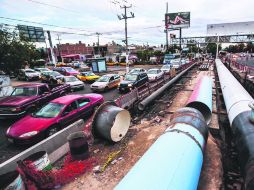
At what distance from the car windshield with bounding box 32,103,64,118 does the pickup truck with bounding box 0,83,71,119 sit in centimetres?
255

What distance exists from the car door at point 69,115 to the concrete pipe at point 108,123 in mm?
1695

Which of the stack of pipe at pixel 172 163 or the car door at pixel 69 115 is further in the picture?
the car door at pixel 69 115

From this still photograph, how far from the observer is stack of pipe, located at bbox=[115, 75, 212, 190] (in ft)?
10.4

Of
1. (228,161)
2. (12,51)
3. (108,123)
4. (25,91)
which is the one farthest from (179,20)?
(228,161)

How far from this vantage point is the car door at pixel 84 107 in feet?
31.9

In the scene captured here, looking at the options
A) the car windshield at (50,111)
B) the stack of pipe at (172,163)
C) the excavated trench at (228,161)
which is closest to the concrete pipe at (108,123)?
the car windshield at (50,111)

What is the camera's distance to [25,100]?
11055 millimetres

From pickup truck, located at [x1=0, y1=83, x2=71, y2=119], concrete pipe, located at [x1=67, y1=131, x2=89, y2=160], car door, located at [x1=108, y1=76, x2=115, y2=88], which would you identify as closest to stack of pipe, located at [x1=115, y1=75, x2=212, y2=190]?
concrete pipe, located at [x1=67, y1=131, x2=89, y2=160]

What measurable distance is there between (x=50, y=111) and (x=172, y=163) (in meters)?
6.85

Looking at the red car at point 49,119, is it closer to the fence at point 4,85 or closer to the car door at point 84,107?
the car door at point 84,107

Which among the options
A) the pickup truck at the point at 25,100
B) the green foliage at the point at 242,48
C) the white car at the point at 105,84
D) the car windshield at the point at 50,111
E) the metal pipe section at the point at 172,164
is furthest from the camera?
the green foliage at the point at 242,48

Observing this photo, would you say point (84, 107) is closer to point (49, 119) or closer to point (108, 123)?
point (49, 119)

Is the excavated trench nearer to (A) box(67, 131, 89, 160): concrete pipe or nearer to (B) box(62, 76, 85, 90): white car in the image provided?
(A) box(67, 131, 89, 160): concrete pipe

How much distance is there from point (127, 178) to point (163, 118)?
7.36 metres
